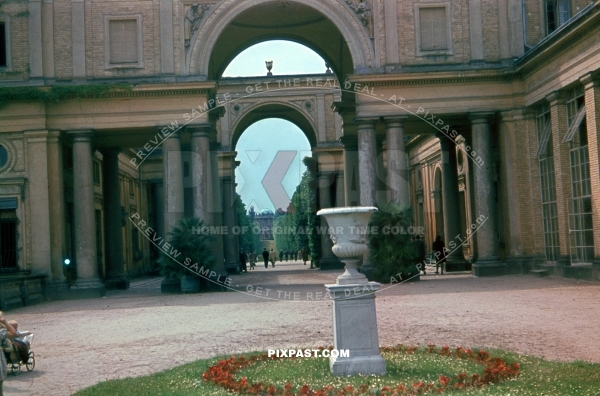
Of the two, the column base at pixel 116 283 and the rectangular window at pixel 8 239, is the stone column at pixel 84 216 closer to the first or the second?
the rectangular window at pixel 8 239

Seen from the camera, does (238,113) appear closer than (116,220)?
No

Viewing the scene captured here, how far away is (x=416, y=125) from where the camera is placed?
1211 inches

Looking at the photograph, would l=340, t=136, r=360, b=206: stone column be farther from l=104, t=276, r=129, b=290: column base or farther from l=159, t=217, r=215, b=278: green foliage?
l=104, t=276, r=129, b=290: column base

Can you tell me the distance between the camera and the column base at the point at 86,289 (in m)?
26.2

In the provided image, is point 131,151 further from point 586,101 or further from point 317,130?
point 586,101

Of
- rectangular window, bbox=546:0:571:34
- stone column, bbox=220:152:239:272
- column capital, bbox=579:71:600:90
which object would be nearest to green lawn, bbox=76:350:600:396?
column capital, bbox=579:71:600:90

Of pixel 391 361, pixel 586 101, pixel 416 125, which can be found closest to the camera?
pixel 391 361

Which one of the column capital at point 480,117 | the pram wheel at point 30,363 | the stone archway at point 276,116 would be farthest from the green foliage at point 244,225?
the pram wheel at point 30,363

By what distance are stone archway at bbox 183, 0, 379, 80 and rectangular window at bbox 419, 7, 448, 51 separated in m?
1.94

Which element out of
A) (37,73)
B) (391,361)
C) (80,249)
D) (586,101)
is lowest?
(391,361)

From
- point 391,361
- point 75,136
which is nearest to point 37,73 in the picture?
point 75,136

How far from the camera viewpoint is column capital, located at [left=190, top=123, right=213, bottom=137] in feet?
87.4

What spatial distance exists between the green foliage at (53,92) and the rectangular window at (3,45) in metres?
1.41

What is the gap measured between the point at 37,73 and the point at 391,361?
66.3ft
